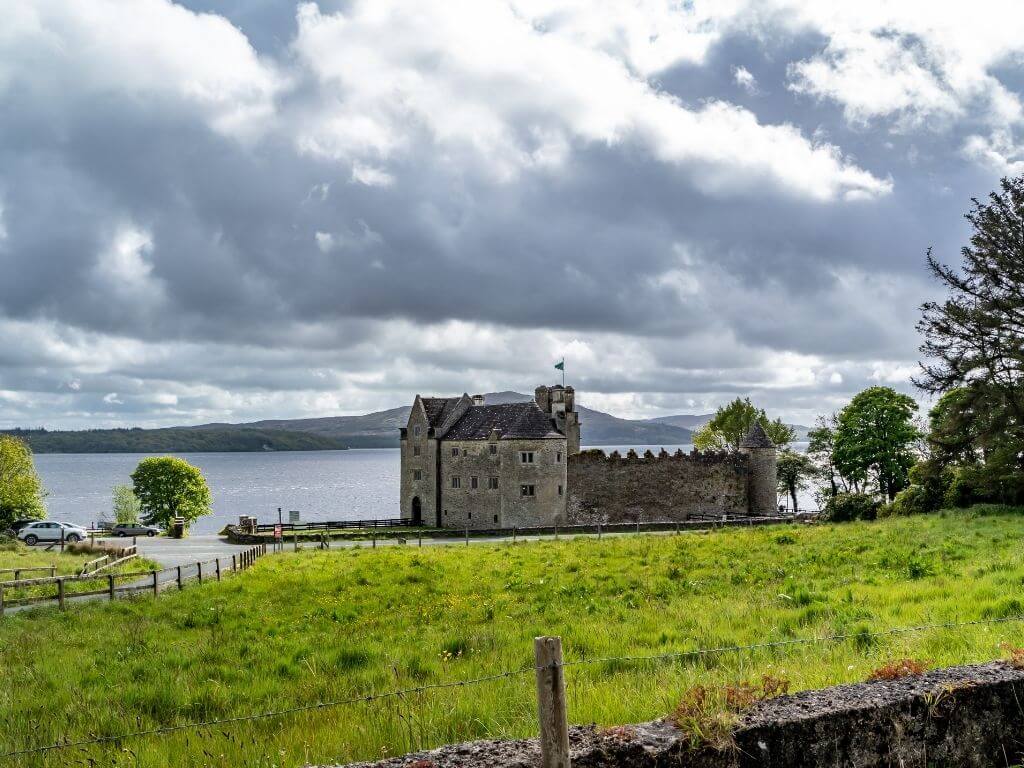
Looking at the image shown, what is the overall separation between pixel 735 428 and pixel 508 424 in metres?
37.5

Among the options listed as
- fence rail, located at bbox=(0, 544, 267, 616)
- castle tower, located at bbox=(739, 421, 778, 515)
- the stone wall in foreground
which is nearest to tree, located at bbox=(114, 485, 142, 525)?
fence rail, located at bbox=(0, 544, 267, 616)

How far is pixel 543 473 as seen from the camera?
2287 inches

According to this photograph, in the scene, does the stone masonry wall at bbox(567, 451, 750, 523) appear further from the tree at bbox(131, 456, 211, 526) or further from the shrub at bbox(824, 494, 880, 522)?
the tree at bbox(131, 456, 211, 526)

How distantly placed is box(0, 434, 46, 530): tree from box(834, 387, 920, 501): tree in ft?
252

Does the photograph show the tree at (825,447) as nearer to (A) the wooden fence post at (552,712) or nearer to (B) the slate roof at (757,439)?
(B) the slate roof at (757,439)

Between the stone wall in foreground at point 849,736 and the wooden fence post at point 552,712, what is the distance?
0.18m

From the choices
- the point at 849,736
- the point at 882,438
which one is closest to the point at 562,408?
the point at 882,438

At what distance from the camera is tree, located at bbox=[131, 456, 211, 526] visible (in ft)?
271

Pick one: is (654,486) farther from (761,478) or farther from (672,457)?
(761,478)

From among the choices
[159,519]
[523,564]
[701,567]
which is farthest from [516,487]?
[159,519]

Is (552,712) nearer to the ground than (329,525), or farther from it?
farther from it

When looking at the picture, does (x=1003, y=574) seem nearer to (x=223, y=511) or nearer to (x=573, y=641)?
(x=573, y=641)

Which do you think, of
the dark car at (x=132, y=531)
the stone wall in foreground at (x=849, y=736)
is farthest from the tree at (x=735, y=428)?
the stone wall in foreground at (x=849, y=736)

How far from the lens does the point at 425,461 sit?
6344 cm
